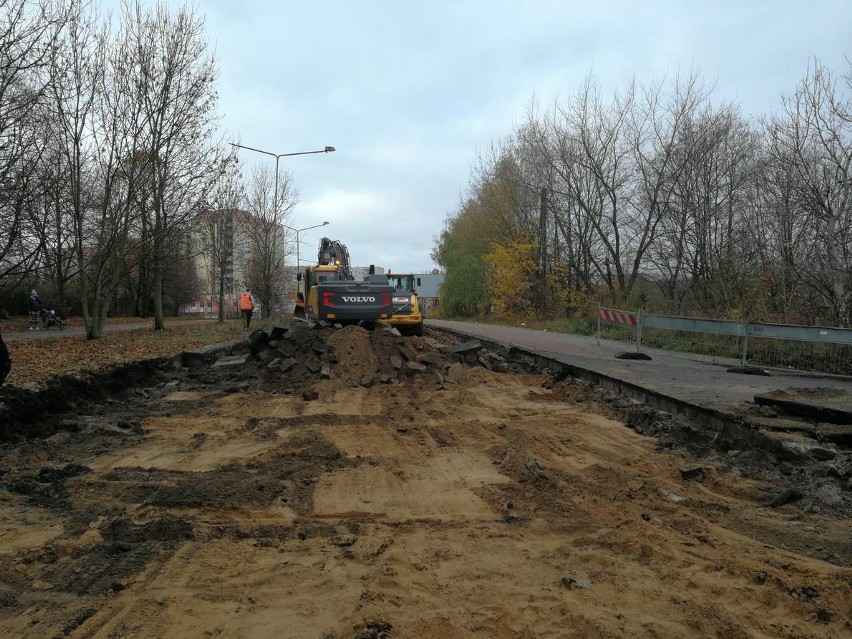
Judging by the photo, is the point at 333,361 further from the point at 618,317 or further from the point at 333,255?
the point at 333,255

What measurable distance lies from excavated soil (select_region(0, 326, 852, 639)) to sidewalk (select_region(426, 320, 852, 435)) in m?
0.93

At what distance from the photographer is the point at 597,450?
22.6 ft

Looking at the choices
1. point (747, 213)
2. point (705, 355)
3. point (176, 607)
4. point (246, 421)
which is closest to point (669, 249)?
point (747, 213)

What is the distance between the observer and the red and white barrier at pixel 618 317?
16438mm

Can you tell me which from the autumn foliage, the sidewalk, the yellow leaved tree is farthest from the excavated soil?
the yellow leaved tree

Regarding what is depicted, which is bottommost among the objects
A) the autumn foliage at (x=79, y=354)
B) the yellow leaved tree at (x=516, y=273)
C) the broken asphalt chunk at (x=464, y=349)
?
the autumn foliage at (x=79, y=354)

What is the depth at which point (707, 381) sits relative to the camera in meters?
10.7

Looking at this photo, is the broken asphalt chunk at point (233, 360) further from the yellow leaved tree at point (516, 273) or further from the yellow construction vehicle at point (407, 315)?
the yellow leaved tree at point (516, 273)

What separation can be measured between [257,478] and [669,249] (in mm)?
24281

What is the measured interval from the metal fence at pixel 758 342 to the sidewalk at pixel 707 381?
18.2 inches

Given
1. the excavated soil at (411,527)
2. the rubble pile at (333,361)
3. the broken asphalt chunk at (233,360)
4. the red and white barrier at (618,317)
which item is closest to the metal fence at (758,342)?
the red and white barrier at (618,317)

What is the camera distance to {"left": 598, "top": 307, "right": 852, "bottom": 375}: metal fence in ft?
38.8

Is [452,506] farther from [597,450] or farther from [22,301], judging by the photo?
[22,301]

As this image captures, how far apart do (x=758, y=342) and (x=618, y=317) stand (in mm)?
4835
